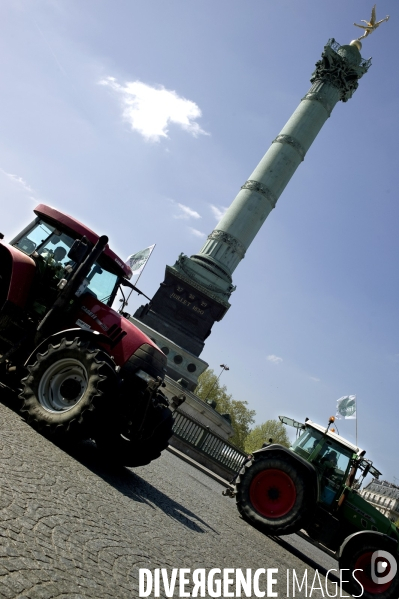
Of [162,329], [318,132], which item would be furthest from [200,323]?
[318,132]

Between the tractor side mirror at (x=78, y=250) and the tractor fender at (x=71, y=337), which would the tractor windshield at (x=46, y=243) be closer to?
the tractor side mirror at (x=78, y=250)

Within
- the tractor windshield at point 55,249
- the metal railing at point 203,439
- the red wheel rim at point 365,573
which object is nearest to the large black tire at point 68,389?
the tractor windshield at point 55,249

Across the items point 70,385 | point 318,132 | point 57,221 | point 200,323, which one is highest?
point 318,132

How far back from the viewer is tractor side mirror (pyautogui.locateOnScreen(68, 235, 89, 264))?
6.74 metres

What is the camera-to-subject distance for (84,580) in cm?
289

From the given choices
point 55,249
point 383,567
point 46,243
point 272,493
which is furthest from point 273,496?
point 46,243

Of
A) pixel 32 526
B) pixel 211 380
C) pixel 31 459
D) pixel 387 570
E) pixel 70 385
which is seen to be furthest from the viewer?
pixel 211 380

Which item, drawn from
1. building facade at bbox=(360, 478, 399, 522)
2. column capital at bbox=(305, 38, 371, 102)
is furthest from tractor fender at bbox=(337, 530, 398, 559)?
building facade at bbox=(360, 478, 399, 522)

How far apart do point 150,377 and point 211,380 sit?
5792cm

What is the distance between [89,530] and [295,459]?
6.32 m

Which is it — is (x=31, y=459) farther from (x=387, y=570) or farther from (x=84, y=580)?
(x=387, y=570)

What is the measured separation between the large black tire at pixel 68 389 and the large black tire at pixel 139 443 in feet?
2.46

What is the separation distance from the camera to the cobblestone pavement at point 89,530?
2.81m

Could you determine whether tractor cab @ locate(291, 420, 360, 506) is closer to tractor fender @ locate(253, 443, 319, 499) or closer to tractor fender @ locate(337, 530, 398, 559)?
tractor fender @ locate(253, 443, 319, 499)
